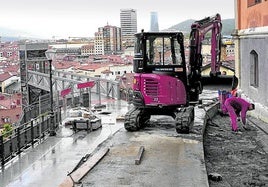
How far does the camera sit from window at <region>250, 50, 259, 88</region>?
17.4 metres

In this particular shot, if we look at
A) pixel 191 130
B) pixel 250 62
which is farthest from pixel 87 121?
pixel 250 62

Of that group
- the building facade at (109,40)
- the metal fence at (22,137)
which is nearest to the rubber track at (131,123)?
the metal fence at (22,137)

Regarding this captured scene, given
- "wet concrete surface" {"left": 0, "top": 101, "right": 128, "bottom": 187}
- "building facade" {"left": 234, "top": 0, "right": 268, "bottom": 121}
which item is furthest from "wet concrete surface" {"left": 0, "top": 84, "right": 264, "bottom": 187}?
"building facade" {"left": 234, "top": 0, "right": 268, "bottom": 121}

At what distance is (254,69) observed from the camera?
17.9 m

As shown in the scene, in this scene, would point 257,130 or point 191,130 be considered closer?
point 191,130

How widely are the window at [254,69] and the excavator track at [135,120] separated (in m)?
5.83

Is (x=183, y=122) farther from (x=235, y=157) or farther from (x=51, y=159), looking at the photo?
(x=51, y=159)

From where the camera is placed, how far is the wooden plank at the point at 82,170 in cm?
792

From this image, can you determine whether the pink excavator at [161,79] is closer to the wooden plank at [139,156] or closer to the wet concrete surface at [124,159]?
the wet concrete surface at [124,159]

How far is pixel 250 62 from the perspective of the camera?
18.1m

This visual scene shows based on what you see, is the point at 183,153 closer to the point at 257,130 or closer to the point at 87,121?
the point at 257,130

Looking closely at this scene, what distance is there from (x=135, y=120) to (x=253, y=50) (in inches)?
267

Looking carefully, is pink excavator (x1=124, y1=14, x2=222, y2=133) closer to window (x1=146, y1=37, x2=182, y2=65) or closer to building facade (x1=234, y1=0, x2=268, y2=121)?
window (x1=146, y1=37, x2=182, y2=65)

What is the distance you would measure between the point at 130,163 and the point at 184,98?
4.52 meters
